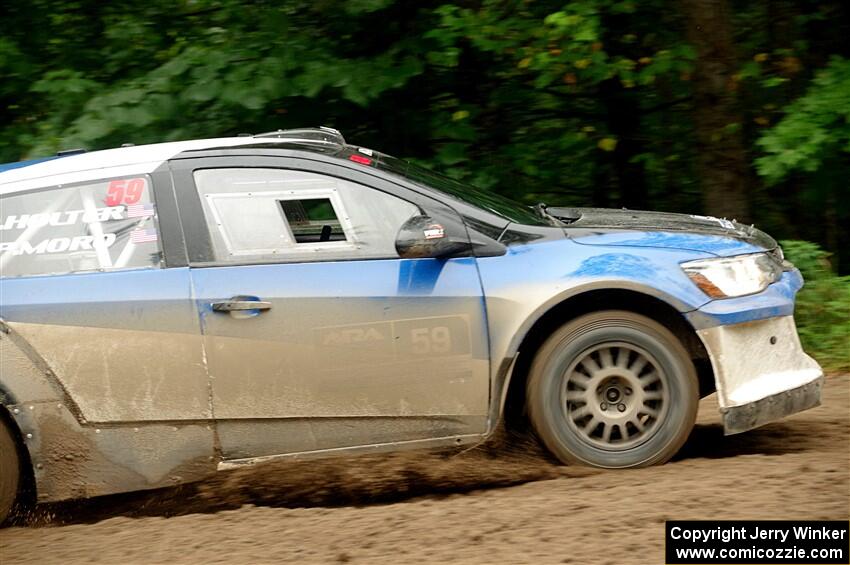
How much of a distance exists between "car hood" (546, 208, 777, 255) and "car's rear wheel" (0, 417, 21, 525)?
276cm

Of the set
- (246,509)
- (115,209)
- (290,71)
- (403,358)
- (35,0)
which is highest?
(35,0)

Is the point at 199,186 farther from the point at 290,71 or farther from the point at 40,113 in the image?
the point at 40,113

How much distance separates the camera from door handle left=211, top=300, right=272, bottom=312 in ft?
16.2

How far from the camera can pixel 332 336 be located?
4.93 m

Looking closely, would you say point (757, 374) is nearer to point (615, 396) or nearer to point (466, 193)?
point (615, 396)

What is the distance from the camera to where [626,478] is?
488 cm

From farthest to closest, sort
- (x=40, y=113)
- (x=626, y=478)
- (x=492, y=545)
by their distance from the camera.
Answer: (x=40, y=113) → (x=626, y=478) → (x=492, y=545)

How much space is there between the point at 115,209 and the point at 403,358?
152 cm

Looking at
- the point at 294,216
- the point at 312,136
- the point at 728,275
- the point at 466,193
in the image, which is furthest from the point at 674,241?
the point at 312,136

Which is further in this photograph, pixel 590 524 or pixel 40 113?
pixel 40 113

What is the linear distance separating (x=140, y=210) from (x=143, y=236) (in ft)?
0.42

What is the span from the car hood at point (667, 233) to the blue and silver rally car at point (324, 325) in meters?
0.02

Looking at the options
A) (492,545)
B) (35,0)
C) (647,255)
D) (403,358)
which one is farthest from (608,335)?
(35,0)

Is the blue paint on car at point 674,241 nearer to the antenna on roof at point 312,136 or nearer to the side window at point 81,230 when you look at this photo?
the antenna on roof at point 312,136
